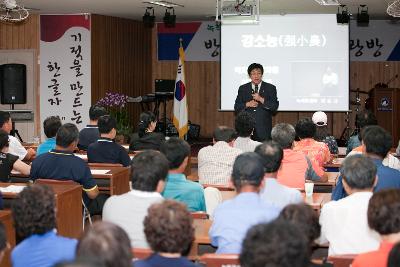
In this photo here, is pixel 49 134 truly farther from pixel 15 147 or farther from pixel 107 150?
pixel 107 150

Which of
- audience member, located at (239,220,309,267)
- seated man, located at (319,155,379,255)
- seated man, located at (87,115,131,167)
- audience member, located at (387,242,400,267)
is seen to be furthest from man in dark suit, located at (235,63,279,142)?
audience member, located at (239,220,309,267)

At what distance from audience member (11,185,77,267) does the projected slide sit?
9.19 m

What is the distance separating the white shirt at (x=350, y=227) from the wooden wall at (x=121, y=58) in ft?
36.4

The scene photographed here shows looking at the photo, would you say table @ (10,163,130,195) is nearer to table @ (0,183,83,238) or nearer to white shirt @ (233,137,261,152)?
table @ (0,183,83,238)

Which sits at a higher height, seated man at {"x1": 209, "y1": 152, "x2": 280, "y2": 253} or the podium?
the podium

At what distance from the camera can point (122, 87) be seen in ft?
50.0

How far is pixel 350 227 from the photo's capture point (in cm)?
354

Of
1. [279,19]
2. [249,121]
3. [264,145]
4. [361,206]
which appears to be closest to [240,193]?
[361,206]

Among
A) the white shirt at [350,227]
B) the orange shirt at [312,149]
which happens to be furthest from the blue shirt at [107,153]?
the white shirt at [350,227]

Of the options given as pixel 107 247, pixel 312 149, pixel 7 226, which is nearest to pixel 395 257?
pixel 107 247

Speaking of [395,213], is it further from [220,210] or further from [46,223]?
[46,223]

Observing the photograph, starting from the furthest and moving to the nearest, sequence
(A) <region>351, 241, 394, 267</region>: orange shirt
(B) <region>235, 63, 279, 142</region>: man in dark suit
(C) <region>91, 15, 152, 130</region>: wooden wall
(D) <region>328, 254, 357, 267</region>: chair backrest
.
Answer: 1. (C) <region>91, 15, 152, 130</region>: wooden wall
2. (B) <region>235, 63, 279, 142</region>: man in dark suit
3. (D) <region>328, 254, 357, 267</region>: chair backrest
4. (A) <region>351, 241, 394, 267</region>: orange shirt

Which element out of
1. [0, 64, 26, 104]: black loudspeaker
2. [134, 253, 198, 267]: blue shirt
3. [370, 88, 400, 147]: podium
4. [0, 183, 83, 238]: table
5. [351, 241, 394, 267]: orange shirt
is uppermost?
[0, 64, 26, 104]: black loudspeaker

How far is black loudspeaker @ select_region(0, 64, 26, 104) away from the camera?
46.4 feet
